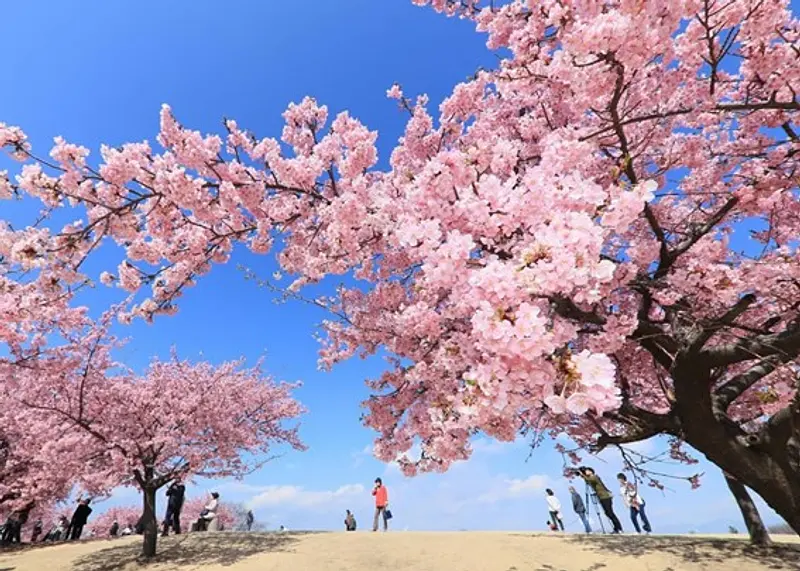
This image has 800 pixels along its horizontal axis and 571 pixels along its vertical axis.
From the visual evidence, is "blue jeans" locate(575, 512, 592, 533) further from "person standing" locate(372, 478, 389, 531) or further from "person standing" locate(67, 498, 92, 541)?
"person standing" locate(67, 498, 92, 541)

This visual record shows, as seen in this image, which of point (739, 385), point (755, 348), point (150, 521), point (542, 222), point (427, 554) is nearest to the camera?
point (542, 222)

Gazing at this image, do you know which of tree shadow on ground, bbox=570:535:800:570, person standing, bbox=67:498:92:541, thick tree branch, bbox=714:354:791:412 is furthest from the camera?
person standing, bbox=67:498:92:541

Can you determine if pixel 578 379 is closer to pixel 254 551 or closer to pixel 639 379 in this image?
pixel 639 379

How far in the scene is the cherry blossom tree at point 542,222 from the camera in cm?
302

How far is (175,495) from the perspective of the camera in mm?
16312

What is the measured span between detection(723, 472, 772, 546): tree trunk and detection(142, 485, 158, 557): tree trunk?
589 inches

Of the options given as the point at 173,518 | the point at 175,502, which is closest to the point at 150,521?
the point at 175,502

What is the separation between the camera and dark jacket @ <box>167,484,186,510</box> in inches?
630

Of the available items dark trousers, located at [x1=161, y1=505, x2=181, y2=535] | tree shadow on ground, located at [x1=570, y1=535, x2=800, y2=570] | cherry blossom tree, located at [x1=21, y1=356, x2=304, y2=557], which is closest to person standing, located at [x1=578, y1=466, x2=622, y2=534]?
tree shadow on ground, located at [x1=570, y1=535, x2=800, y2=570]

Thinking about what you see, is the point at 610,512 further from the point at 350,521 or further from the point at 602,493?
the point at 350,521

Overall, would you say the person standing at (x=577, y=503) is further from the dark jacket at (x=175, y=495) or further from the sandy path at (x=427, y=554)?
the dark jacket at (x=175, y=495)

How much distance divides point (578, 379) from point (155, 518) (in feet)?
45.5

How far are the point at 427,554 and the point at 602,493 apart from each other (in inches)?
242

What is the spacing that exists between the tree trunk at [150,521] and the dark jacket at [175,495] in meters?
3.78
